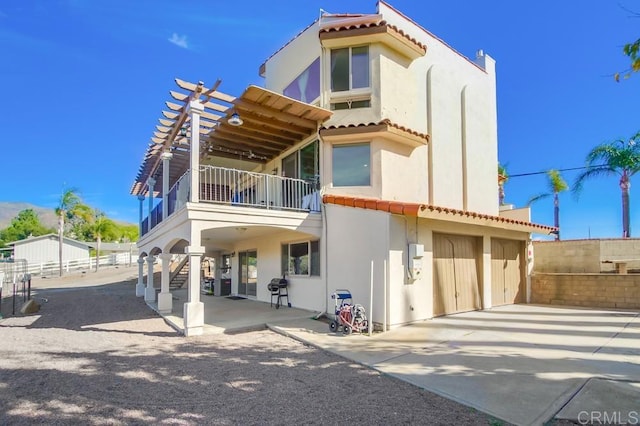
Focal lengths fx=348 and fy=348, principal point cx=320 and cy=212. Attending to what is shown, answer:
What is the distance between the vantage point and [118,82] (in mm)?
18609

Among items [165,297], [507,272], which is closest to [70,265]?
[165,297]

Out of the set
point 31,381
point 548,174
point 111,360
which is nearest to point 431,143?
point 111,360

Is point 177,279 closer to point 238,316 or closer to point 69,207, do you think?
point 238,316

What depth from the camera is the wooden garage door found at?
1182cm

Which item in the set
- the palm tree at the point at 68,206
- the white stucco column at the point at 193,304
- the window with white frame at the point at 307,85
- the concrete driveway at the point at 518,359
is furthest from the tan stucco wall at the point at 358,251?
the palm tree at the point at 68,206

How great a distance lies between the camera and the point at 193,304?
8195 mm

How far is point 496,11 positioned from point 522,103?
10814 mm

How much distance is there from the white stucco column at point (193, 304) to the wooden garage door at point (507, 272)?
9.22 metres

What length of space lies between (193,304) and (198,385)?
140 inches

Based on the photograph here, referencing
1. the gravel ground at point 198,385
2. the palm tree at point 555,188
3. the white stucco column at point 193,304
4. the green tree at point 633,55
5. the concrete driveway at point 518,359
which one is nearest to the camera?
the green tree at point 633,55

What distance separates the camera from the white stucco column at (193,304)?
320 inches

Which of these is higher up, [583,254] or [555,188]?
[555,188]

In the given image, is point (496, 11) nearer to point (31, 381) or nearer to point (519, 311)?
point (519, 311)

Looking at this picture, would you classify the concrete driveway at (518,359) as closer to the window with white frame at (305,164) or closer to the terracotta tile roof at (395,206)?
the terracotta tile roof at (395,206)
